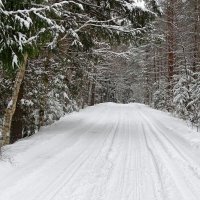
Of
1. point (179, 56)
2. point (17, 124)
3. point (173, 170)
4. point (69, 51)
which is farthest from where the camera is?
point (179, 56)

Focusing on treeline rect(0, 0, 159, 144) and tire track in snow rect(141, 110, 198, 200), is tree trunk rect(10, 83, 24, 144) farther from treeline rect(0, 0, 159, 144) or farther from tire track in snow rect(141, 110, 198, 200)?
tire track in snow rect(141, 110, 198, 200)

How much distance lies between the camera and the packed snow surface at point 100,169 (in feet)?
20.2

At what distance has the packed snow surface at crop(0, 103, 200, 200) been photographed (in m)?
6.15

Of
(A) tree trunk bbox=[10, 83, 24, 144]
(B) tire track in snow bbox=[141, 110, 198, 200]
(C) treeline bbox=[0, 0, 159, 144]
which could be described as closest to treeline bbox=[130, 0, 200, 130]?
(C) treeline bbox=[0, 0, 159, 144]

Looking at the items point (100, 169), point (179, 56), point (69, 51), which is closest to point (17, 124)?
point (69, 51)

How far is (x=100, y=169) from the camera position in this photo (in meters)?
7.88

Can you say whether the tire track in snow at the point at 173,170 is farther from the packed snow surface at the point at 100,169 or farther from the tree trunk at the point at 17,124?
the tree trunk at the point at 17,124

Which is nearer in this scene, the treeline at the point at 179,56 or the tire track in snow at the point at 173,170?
the tire track in snow at the point at 173,170

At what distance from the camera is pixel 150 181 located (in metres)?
6.95

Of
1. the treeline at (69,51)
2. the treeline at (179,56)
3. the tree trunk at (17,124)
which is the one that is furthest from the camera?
the treeline at (179,56)

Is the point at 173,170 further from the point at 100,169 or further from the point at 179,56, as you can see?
the point at 179,56

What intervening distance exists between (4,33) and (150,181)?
445 centimetres

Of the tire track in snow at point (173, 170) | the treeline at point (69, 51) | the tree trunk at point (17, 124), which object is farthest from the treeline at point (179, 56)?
the tree trunk at point (17, 124)

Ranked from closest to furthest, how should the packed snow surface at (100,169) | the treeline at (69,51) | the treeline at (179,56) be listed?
1. the packed snow surface at (100,169)
2. the treeline at (69,51)
3. the treeline at (179,56)
